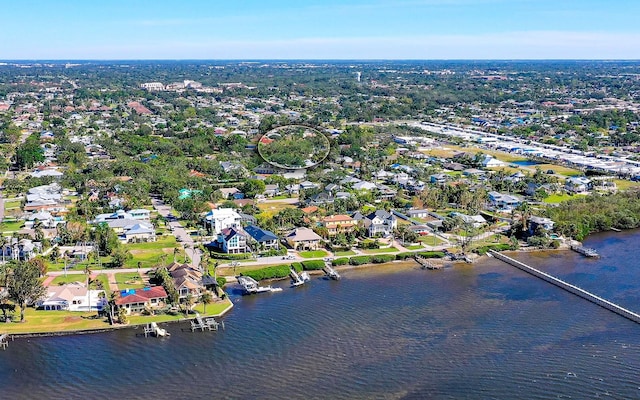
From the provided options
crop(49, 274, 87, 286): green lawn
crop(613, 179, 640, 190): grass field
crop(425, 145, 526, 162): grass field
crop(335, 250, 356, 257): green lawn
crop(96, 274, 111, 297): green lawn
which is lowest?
crop(425, 145, 526, 162): grass field

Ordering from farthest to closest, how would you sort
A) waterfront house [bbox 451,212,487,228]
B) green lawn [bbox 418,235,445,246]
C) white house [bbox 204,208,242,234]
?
waterfront house [bbox 451,212,487,228]
white house [bbox 204,208,242,234]
green lawn [bbox 418,235,445,246]

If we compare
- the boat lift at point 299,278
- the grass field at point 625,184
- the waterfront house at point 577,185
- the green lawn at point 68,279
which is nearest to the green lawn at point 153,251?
the green lawn at point 68,279

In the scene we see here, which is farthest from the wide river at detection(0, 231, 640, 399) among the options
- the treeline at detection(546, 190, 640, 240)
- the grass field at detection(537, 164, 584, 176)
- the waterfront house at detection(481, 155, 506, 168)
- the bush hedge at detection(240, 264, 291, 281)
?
the waterfront house at detection(481, 155, 506, 168)

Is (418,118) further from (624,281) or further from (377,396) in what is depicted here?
(377,396)

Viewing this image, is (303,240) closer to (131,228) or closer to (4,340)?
(131,228)

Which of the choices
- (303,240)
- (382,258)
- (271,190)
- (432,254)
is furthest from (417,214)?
(271,190)

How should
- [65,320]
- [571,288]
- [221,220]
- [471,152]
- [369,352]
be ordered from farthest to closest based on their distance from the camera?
[471,152] → [221,220] → [571,288] → [65,320] → [369,352]

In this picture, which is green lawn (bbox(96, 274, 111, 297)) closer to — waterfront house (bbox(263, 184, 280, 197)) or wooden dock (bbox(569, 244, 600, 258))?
waterfront house (bbox(263, 184, 280, 197))
